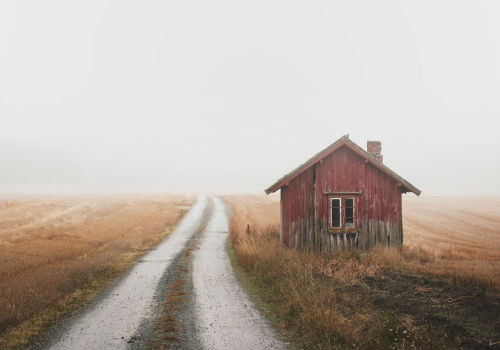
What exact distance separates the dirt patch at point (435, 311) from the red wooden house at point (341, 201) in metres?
5.21

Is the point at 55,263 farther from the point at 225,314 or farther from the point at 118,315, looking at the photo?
the point at 225,314

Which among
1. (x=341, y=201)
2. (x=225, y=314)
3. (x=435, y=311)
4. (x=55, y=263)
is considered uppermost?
(x=341, y=201)

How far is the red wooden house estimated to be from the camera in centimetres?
1736

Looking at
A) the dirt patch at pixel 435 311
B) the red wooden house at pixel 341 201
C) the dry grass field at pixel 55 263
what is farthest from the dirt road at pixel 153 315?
the red wooden house at pixel 341 201

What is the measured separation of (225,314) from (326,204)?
10.1 metres

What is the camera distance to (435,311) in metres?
8.53

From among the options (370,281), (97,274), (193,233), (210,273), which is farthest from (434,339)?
(193,233)

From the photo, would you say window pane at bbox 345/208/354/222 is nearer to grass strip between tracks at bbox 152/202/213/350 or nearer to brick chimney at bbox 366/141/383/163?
brick chimney at bbox 366/141/383/163

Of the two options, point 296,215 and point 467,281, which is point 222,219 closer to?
point 296,215

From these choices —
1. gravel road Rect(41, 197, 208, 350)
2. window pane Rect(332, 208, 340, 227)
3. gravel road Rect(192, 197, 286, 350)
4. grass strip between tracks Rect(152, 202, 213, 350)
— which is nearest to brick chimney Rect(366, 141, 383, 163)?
window pane Rect(332, 208, 340, 227)

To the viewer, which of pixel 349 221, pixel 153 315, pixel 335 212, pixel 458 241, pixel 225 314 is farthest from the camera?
pixel 458 241

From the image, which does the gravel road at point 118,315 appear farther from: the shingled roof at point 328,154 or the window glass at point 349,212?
the window glass at point 349,212

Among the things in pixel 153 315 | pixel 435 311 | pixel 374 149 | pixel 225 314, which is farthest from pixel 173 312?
pixel 374 149

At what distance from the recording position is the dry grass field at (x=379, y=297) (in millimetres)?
6930
